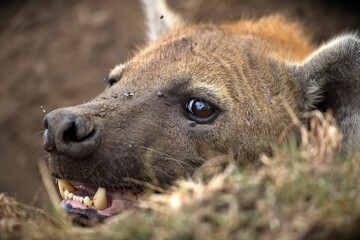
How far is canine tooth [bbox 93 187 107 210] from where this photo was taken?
3465mm

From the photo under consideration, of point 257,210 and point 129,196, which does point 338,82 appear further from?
point 257,210

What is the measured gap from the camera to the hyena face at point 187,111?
3426mm

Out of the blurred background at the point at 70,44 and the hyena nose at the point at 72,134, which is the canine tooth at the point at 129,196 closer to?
the hyena nose at the point at 72,134

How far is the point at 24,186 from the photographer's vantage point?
258 inches

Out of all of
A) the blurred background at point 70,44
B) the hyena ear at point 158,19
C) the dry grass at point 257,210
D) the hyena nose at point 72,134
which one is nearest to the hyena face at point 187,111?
the hyena nose at point 72,134

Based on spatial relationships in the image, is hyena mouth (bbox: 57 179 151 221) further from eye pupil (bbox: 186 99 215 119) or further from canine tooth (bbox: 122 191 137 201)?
eye pupil (bbox: 186 99 215 119)

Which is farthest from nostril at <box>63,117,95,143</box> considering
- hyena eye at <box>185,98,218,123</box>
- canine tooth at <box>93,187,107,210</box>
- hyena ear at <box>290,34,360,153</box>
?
hyena ear at <box>290,34,360,153</box>

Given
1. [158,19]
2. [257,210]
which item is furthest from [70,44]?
[257,210]

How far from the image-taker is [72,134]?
11.1ft

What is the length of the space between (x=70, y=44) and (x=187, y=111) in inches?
149

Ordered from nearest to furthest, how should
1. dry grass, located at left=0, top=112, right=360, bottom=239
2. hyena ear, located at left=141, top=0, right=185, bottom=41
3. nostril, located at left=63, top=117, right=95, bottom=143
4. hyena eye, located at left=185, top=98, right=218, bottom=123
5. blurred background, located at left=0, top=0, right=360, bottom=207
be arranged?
dry grass, located at left=0, top=112, right=360, bottom=239
nostril, located at left=63, top=117, right=95, bottom=143
hyena eye, located at left=185, top=98, right=218, bottom=123
hyena ear, located at left=141, top=0, right=185, bottom=41
blurred background, located at left=0, top=0, right=360, bottom=207

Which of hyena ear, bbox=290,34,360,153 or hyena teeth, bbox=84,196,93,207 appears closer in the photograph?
hyena teeth, bbox=84,196,93,207

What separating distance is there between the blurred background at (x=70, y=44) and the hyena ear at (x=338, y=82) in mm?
2919

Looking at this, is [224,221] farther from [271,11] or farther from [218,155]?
[271,11]
